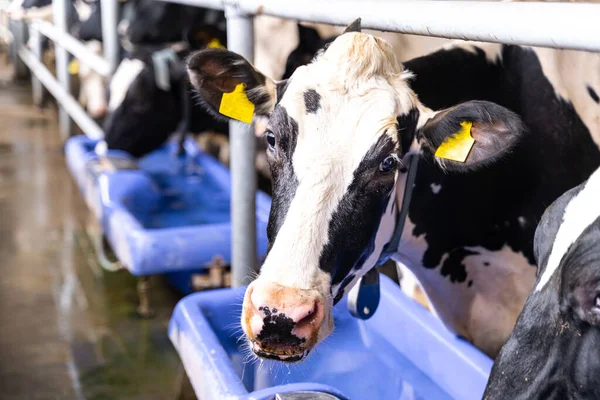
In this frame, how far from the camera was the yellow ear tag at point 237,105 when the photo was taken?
1.56 m

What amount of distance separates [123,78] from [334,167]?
283cm

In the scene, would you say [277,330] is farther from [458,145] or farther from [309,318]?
[458,145]

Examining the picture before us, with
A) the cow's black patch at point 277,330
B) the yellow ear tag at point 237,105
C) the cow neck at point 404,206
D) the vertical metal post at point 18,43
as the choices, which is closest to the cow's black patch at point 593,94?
the cow neck at point 404,206

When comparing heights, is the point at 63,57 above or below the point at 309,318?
below

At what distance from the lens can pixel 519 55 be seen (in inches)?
69.0

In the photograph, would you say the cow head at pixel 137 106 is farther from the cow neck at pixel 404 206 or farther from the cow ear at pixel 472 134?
the cow ear at pixel 472 134

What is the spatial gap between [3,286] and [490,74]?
231 cm

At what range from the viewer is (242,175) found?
172 centimetres

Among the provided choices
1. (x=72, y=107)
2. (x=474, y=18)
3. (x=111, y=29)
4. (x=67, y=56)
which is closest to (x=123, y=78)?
(x=111, y=29)

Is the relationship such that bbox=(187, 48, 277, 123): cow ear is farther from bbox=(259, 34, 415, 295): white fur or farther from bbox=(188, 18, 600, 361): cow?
bbox=(259, 34, 415, 295): white fur

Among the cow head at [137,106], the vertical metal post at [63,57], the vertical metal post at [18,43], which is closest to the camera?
the cow head at [137,106]

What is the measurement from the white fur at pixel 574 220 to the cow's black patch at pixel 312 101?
1.67 ft

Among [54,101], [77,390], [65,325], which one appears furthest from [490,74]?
[54,101]

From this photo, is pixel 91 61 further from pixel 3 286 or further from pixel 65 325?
pixel 65 325
